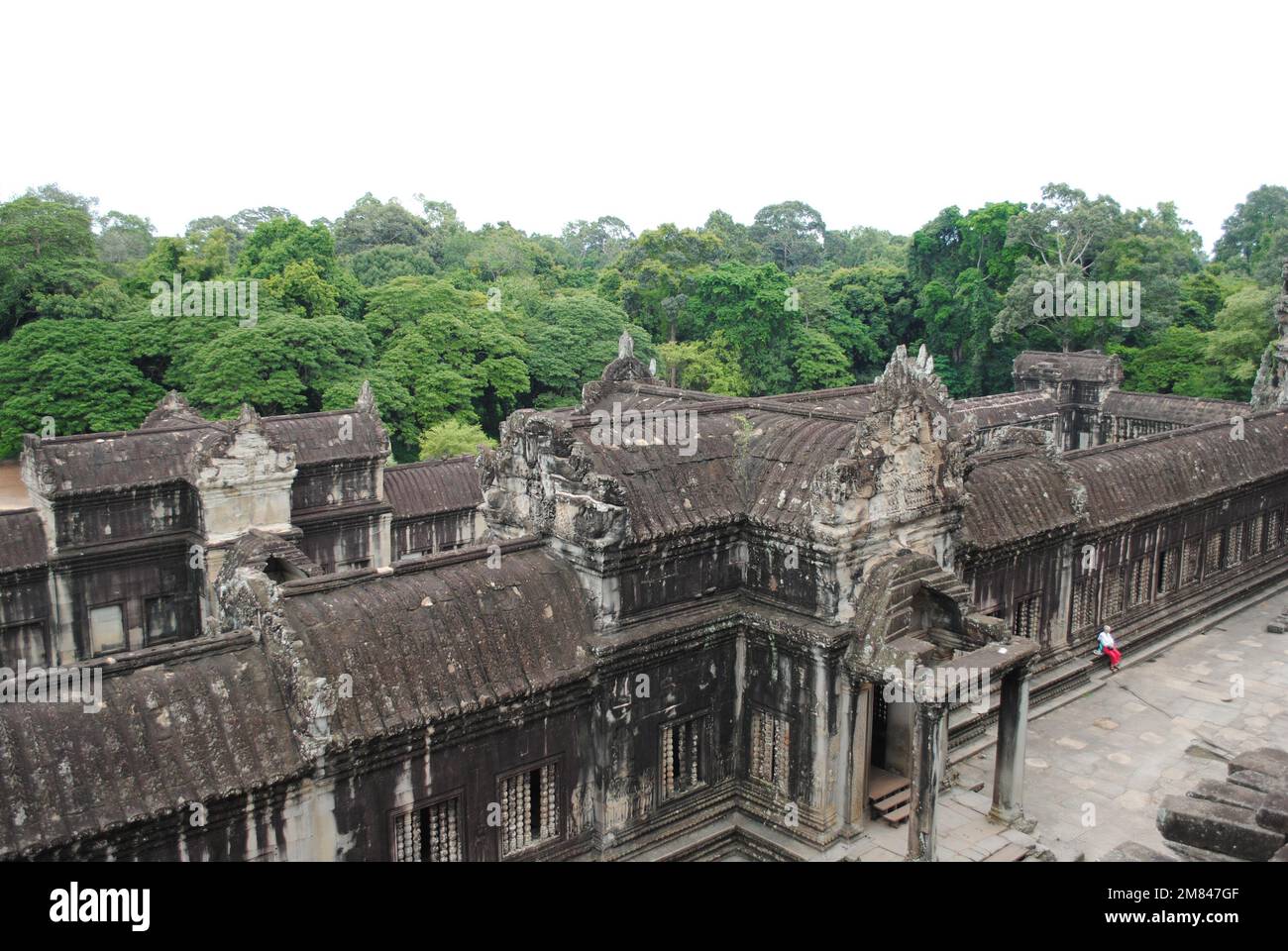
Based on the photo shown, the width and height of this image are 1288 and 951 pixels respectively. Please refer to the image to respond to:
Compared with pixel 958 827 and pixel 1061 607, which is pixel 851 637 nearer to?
pixel 958 827

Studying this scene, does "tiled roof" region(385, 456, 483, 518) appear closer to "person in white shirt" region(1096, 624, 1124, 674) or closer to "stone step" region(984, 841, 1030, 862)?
"person in white shirt" region(1096, 624, 1124, 674)

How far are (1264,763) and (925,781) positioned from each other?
5.96 metres

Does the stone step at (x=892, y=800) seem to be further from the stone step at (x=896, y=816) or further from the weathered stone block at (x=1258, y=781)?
the weathered stone block at (x=1258, y=781)

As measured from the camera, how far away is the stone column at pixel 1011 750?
1759 cm

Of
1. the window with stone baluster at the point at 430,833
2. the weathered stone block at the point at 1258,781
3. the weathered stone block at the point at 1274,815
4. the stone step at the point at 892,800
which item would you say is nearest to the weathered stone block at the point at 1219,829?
the weathered stone block at the point at 1274,815

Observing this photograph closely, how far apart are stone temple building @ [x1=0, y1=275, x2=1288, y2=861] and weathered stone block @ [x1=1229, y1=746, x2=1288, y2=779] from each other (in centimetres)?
515

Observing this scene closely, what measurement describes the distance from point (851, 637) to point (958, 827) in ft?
14.6

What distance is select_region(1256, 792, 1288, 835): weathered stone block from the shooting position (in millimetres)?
8461

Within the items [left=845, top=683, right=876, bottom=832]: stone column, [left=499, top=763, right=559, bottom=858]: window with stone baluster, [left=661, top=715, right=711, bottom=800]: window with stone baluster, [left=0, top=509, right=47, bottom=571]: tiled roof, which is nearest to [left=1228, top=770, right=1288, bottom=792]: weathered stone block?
[left=845, top=683, right=876, bottom=832]: stone column

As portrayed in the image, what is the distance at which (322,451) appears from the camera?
2641 centimetres

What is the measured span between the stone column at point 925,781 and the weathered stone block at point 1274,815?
22.3 ft

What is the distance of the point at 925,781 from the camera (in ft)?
51.5
